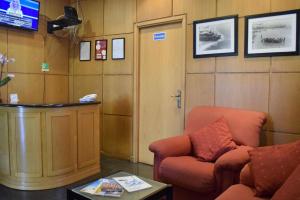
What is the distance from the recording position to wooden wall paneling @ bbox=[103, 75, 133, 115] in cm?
433

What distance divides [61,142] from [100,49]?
1951 millimetres

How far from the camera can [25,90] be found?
4344 millimetres

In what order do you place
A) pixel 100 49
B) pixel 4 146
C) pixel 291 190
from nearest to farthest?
A: pixel 291 190
pixel 4 146
pixel 100 49

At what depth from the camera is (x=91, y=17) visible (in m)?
4.73

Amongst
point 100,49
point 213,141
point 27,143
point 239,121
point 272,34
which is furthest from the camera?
point 100,49

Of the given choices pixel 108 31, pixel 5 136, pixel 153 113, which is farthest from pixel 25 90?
pixel 153 113

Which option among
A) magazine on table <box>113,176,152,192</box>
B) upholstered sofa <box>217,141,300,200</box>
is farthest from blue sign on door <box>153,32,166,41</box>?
upholstered sofa <box>217,141,300,200</box>

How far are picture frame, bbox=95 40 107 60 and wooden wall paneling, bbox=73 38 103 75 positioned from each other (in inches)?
3.6

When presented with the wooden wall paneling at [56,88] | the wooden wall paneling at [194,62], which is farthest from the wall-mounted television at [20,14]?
the wooden wall paneling at [194,62]

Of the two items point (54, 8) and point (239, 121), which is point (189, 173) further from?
point (54, 8)

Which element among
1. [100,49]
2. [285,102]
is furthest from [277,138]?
[100,49]

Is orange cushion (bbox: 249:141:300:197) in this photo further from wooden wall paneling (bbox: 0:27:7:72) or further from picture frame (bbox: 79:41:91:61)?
wooden wall paneling (bbox: 0:27:7:72)

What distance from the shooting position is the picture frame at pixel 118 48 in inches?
171

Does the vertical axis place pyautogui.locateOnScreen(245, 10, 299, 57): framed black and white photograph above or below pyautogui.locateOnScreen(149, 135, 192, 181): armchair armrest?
above
